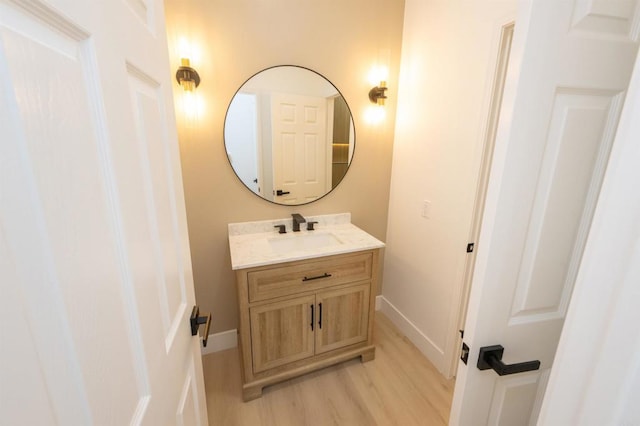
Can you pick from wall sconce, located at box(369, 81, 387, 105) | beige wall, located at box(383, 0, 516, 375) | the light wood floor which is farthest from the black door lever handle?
wall sconce, located at box(369, 81, 387, 105)

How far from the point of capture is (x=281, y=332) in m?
1.65

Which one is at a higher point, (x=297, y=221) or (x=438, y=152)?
(x=438, y=152)

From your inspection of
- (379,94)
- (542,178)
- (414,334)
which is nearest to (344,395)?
(414,334)

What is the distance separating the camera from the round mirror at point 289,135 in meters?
1.82

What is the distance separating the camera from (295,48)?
1834 millimetres

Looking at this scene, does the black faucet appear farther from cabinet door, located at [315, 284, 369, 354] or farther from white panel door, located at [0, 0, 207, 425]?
white panel door, located at [0, 0, 207, 425]

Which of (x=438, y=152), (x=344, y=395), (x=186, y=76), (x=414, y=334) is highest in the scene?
(x=186, y=76)

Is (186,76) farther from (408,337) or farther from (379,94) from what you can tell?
(408,337)

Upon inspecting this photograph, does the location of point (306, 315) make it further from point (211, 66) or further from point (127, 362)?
point (211, 66)

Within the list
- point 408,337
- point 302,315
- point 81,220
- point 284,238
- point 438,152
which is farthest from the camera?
point 408,337

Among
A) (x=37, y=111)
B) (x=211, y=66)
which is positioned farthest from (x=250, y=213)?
(x=37, y=111)

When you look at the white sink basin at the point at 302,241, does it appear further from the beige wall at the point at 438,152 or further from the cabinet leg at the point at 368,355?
the cabinet leg at the point at 368,355

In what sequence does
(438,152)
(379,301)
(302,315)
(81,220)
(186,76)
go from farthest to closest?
1. (379,301)
2. (438,152)
3. (302,315)
4. (186,76)
5. (81,220)

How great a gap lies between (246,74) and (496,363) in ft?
6.33
